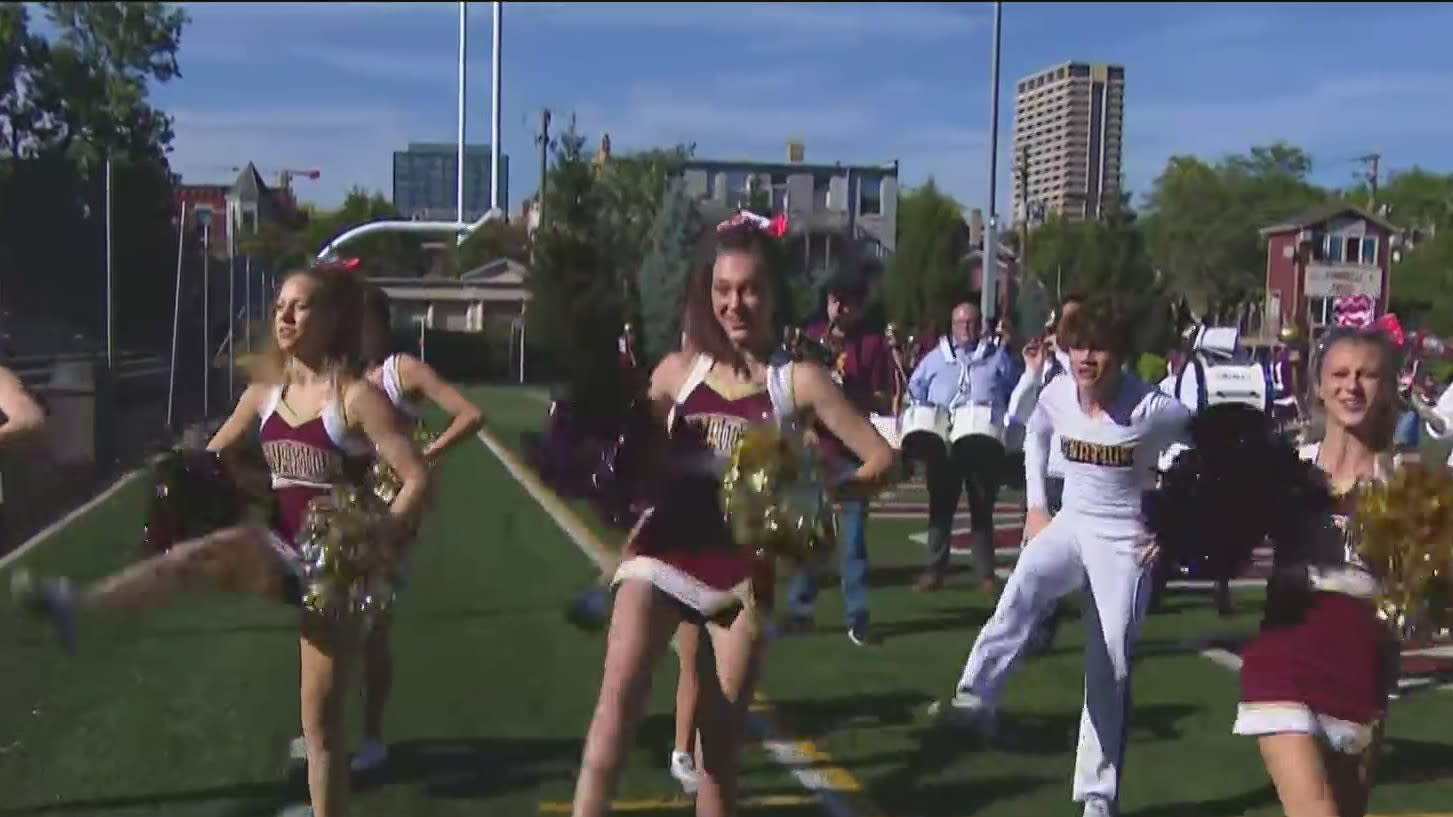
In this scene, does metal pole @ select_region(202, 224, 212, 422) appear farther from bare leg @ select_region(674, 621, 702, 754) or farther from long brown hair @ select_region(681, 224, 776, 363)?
long brown hair @ select_region(681, 224, 776, 363)

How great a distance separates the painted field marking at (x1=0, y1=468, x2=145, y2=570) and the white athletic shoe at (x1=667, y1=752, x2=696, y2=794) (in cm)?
480

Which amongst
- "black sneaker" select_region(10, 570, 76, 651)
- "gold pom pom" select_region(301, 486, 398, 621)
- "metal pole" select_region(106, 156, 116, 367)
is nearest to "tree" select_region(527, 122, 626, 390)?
"gold pom pom" select_region(301, 486, 398, 621)

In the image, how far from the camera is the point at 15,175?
1238 cm

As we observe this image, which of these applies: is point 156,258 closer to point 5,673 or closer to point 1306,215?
point 5,673

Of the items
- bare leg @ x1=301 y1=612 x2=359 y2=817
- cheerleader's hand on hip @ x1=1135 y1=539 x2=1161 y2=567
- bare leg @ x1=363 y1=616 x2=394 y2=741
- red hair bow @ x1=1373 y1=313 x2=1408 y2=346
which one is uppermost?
red hair bow @ x1=1373 y1=313 x2=1408 y2=346

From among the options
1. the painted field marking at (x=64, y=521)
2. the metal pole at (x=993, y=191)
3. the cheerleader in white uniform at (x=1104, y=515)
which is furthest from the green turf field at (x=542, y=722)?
the metal pole at (x=993, y=191)

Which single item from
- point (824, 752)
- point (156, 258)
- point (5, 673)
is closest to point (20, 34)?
point (156, 258)

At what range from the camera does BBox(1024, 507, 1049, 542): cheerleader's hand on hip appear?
219 inches

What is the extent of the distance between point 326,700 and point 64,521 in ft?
30.1

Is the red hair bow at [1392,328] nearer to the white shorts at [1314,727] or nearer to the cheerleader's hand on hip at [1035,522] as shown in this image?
the white shorts at [1314,727]

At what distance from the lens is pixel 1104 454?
521cm

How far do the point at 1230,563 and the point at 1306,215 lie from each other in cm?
6080

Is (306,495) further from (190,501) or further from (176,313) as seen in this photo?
(176,313)

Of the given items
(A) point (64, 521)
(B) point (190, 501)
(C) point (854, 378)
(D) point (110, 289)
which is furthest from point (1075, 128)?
(B) point (190, 501)
